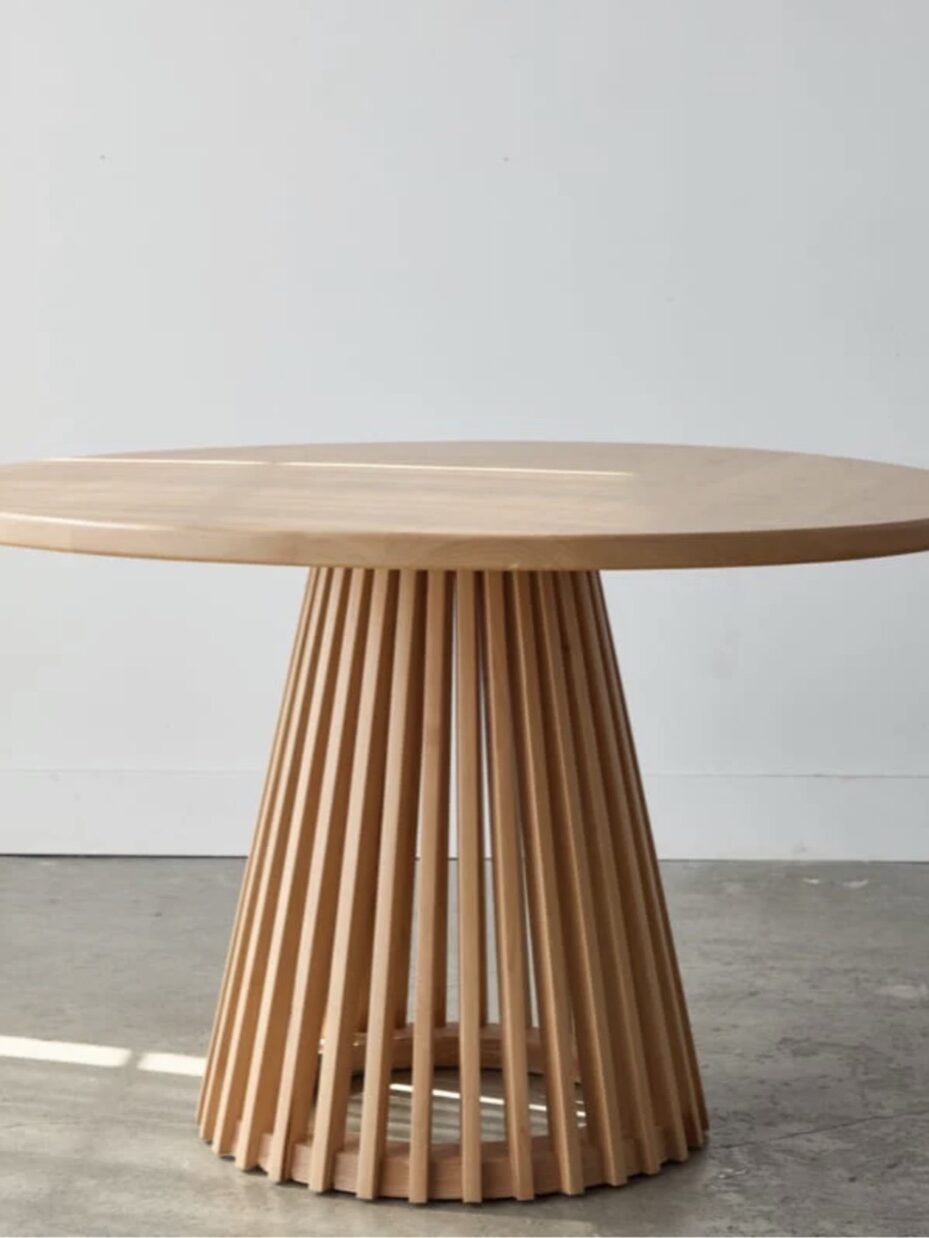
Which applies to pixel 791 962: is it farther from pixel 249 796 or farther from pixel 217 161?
pixel 217 161

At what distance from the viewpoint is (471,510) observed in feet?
5.84

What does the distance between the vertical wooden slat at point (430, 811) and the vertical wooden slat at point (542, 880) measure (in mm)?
74

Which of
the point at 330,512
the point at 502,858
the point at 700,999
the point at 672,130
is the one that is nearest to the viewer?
the point at 330,512

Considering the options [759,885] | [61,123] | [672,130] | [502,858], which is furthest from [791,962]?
[61,123]

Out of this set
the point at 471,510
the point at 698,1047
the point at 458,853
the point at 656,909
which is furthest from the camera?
the point at 698,1047

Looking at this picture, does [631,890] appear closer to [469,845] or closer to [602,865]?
[602,865]

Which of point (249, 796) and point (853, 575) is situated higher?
point (853, 575)

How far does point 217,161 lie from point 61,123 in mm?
279

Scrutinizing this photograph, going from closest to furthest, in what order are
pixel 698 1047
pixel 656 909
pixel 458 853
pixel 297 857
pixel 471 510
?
1. pixel 471 510
2. pixel 458 853
3. pixel 297 857
4. pixel 656 909
5. pixel 698 1047

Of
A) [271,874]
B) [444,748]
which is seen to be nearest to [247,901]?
[271,874]

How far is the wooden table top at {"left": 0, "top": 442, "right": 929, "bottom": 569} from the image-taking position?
160cm

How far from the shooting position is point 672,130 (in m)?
3.36

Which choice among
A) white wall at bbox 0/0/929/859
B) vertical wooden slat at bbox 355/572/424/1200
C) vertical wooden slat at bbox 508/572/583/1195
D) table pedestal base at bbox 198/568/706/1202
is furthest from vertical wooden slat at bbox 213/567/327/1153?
white wall at bbox 0/0/929/859

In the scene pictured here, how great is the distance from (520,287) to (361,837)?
62.7 inches
